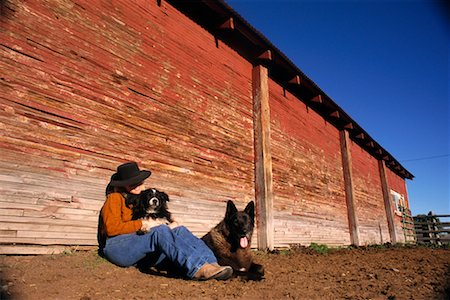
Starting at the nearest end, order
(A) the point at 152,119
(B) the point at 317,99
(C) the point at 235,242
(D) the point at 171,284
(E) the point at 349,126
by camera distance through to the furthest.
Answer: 1. (D) the point at 171,284
2. (C) the point at 235,242
3. (A) the point at 152,119
4. (B) the point at 317,99
5. (E) the point at 349,126

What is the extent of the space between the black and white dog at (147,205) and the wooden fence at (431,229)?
1001 inches

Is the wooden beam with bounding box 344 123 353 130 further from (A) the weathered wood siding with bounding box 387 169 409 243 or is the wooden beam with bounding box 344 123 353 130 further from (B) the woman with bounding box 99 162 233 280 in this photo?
(B) the woman with bounding box 99 162 233 280

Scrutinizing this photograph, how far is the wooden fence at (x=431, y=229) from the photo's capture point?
77.7ft

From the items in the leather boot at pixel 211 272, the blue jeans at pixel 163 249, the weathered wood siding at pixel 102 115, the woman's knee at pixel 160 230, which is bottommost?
the leather boot at pixel 211 272

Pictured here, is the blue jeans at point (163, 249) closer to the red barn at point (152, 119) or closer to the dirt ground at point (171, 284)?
the dirt ground at point (171, 284)

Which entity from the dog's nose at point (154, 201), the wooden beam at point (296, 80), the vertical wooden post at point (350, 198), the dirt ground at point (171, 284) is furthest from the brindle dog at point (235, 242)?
the vertical wooden post at point (350, 198)

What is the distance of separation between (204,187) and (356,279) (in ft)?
12.4

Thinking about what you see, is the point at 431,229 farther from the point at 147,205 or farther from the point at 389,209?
the point at 147,205

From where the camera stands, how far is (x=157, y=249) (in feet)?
12.9

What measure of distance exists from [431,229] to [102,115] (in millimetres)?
27217

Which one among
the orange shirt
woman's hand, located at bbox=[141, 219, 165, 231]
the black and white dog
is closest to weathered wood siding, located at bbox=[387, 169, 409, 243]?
the black and white dog

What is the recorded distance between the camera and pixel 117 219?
412cm

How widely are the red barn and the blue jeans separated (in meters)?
1.16

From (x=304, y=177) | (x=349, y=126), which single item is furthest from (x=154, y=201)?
(x=349, y=126)
